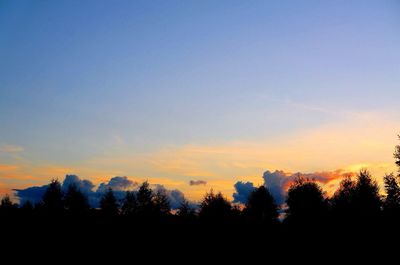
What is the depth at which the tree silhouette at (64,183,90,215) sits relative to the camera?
6550cm

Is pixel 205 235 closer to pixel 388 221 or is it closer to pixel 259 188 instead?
pixel 388 221

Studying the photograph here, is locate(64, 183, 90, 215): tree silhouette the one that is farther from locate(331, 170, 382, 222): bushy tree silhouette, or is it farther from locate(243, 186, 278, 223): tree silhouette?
locate(331, 170, 382, 222): bushy tree silhouette

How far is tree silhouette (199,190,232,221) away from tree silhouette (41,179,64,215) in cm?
2357

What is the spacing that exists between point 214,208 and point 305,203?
45.9 feet

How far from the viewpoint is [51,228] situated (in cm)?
4278

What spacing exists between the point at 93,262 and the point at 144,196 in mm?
37366

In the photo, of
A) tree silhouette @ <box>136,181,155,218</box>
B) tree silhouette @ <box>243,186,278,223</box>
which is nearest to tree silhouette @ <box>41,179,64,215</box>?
tree silhouette @ <box>136,181,155,218</box>

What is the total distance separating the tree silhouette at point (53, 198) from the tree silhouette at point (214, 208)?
928 inches

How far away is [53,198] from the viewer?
64062 mm

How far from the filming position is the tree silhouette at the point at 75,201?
6550cm

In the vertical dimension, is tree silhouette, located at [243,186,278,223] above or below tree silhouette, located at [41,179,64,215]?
below

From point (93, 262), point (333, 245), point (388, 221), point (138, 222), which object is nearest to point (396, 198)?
point (388, 221)

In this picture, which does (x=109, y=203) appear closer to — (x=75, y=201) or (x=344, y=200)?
(x=75, y=201)

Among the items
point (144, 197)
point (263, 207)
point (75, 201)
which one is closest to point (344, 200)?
point (263, 207)
